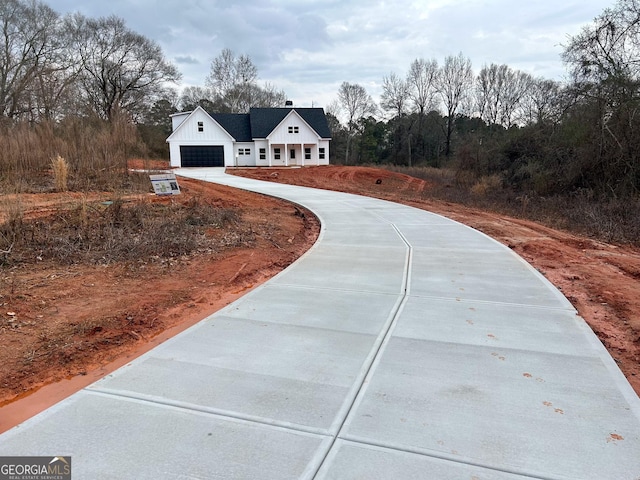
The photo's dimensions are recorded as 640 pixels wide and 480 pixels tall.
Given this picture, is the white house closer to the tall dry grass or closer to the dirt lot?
the tall dry grass

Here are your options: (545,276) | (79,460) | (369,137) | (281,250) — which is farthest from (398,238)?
(369,137)

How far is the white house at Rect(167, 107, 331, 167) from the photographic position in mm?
38781

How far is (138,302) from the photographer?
16.5ft

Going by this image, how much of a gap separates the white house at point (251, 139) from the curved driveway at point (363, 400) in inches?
1446

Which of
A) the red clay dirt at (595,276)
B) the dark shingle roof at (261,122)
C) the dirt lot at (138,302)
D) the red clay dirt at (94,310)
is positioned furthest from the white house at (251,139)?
the red clay dirt at (94,310)

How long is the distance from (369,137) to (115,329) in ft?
197

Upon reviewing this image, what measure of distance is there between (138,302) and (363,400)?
128 inches

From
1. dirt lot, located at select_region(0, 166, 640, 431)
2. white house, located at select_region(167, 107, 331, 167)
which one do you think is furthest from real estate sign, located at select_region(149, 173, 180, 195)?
white house, located at select_region(167, 107, 331, 167)

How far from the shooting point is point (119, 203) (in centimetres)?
895

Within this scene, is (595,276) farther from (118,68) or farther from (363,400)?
(118,68)

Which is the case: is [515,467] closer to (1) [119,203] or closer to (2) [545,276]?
(2) [545,276]

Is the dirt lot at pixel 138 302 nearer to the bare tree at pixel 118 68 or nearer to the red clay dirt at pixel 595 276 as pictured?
the red clay dirt at pixel 595 276

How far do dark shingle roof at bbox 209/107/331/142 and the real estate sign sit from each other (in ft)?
95.2

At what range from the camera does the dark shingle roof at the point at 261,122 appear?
135 feet
